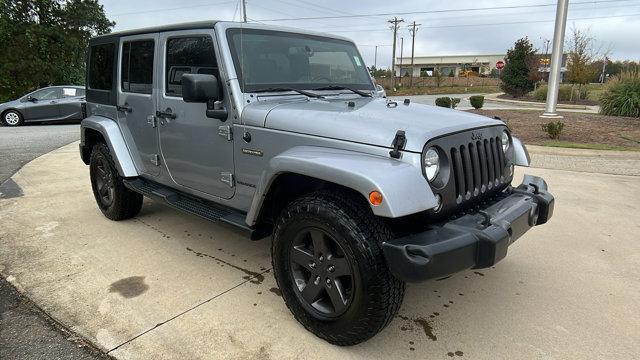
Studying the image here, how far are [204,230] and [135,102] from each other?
54.4 inches

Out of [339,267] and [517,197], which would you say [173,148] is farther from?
[517,197]

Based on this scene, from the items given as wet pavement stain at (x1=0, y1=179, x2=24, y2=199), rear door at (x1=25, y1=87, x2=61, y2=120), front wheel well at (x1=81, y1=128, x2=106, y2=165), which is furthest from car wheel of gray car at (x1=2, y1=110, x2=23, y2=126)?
front wheel well at (x1=81, y1=128, x2=106, y2=165)

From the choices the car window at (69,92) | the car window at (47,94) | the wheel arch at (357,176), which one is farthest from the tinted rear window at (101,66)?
the car window at (47,94)

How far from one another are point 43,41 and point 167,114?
78.1 feet

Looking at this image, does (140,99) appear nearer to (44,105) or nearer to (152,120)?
(152,120)

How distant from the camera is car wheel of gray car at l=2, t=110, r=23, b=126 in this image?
14297mm

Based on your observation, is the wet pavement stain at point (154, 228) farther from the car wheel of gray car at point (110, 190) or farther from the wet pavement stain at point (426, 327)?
the wet pavement stain at point (426, 327)

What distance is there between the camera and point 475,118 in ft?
9.91

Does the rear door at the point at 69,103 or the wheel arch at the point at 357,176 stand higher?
the wheel arch at the point at 357,176

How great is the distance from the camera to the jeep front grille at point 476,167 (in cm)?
257

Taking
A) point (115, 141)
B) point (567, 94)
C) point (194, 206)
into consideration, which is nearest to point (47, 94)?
point (115, 141)

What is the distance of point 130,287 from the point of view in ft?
11.1

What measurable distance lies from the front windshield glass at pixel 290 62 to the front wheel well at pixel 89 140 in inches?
92.4

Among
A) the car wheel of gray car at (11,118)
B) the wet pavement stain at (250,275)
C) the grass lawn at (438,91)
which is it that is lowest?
the wet pavement stain at (250,275)
